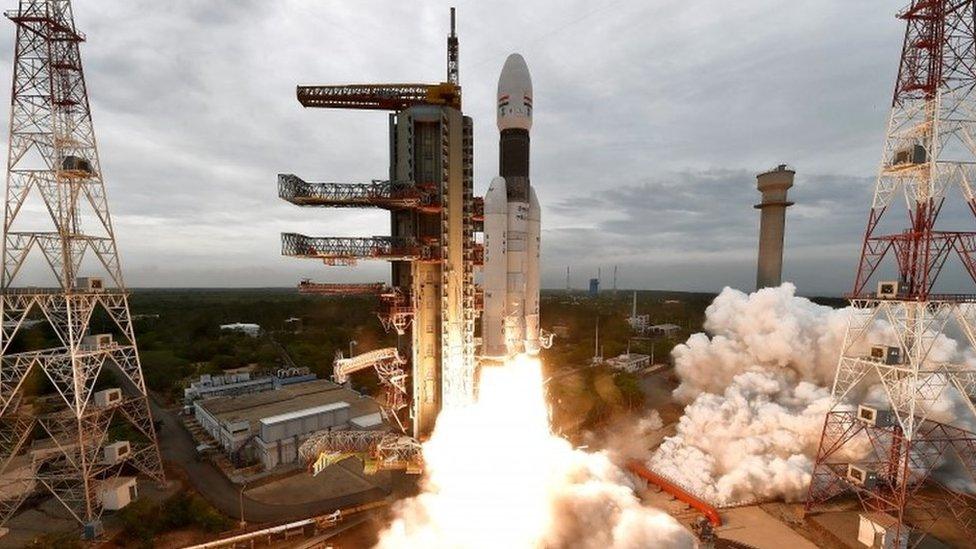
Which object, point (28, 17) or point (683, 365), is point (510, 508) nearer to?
point (683, 365)

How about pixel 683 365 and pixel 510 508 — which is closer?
pixel 510 508

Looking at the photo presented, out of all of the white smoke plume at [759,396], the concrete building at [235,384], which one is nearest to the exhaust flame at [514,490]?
the white smoke plume at [759,396]

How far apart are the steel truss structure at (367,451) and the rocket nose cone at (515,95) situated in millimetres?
20566

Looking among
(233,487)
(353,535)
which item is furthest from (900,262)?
(233,487)

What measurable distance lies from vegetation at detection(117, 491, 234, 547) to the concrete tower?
209 feet

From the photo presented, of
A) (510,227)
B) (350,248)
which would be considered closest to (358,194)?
(350,248)

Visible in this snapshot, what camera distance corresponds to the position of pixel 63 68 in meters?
27.8

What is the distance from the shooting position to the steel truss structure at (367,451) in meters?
28.8

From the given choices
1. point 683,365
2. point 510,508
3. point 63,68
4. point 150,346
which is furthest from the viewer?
point 150,346

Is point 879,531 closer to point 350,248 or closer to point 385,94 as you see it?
point 350,248

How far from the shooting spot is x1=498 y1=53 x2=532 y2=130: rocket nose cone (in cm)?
2489

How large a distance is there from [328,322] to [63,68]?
90.4m

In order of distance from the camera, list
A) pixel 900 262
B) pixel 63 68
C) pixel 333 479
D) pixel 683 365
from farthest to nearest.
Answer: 1. pixel 683 365
2. pixel 333 479
3. pixel 63 68
4. pixel 900 262

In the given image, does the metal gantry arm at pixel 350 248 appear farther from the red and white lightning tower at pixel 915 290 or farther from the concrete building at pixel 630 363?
the concrete building at pixel 630 363
